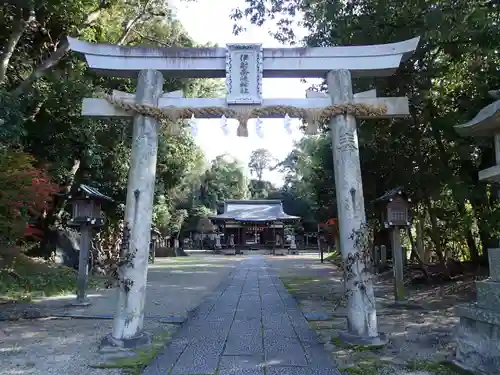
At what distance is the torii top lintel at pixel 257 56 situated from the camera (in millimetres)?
5996

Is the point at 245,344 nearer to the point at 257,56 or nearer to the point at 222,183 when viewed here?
the point at 257,56

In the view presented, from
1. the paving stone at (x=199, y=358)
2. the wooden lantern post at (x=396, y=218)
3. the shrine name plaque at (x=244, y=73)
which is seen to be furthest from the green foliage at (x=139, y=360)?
the wooden lantern post at (x=396, y=218)

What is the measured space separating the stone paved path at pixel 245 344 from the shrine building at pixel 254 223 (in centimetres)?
2635

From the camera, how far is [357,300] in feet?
18.3

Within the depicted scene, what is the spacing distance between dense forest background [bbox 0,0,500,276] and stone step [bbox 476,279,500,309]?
12.2 feet

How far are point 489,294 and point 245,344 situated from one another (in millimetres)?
2919

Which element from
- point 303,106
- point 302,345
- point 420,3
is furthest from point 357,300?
point 420,3

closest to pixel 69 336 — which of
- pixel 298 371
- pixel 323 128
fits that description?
pixel 298 371

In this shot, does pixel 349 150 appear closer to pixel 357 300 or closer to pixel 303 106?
pixel 303 106

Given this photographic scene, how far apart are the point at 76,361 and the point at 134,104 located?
3.25 meters

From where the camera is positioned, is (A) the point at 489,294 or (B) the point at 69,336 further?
(B) the point at 69,336

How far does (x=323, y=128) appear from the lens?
12289 millimetres

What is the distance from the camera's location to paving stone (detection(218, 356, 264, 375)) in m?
4.42

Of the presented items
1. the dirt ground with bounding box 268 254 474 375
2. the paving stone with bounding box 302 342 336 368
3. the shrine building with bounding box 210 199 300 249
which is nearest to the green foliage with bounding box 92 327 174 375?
the paving stone with bounding box 302 342 336 368
